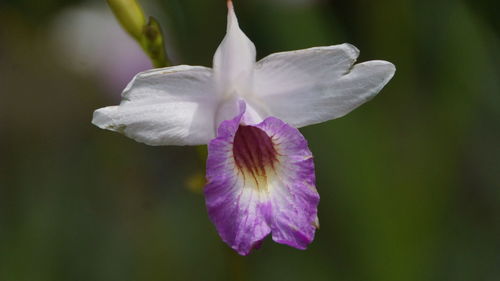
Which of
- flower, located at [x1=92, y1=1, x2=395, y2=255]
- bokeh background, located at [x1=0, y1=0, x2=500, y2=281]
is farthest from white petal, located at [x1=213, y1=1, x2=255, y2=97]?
bokeh background, located at [x1=0, y1=0, x2=500, y2=281]

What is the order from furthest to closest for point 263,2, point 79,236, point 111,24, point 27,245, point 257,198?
point 111,24
point 263,2
point 79,236
point 27,245
point 257,198

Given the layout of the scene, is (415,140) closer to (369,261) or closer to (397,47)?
(397,47)

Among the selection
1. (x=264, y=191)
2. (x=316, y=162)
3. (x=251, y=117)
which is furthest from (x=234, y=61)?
(x=316, y=162)

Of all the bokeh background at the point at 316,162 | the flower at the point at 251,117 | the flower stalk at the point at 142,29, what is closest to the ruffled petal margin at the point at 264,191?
the flower at the point at 251,117

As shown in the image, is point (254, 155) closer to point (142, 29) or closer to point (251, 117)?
point (251, 117)

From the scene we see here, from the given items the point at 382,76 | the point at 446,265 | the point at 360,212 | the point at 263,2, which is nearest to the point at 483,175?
the point at 446,265

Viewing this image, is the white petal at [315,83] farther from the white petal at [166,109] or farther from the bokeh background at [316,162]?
the bokeh background at [316,162]
